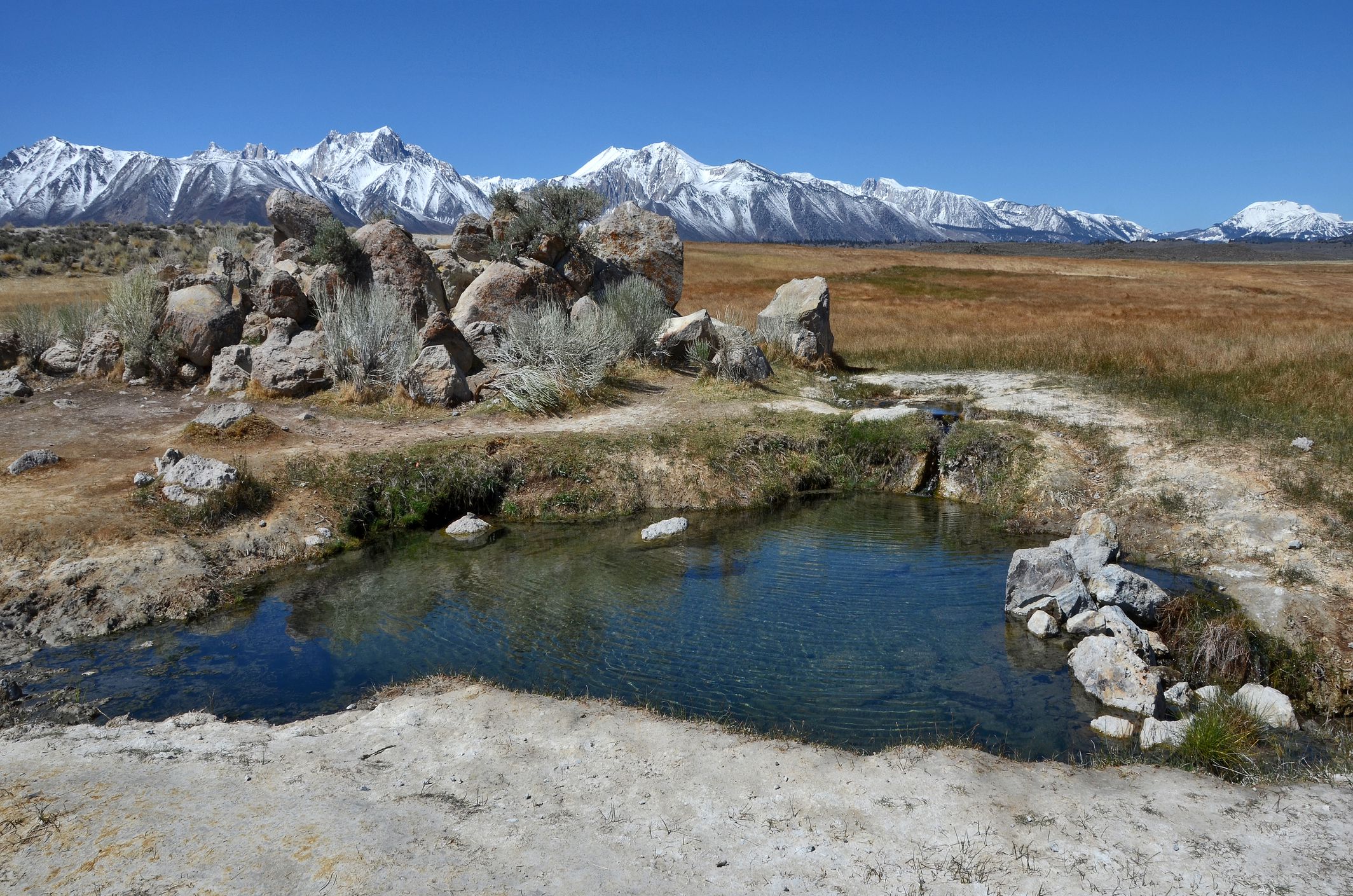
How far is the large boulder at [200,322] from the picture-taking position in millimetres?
16859

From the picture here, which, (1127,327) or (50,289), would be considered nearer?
(50,289)

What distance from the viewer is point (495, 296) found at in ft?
60.8

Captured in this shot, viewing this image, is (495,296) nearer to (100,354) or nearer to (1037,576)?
(100,354)

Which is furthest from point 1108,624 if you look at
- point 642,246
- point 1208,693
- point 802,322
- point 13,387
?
point 13,387

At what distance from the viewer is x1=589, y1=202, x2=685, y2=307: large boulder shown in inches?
922

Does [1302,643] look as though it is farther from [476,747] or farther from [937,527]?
[476,747]

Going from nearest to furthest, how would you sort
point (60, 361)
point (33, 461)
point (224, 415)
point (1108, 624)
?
point (1108, 624) → point (33, 461) → point (224, 415) → point (60, 361)

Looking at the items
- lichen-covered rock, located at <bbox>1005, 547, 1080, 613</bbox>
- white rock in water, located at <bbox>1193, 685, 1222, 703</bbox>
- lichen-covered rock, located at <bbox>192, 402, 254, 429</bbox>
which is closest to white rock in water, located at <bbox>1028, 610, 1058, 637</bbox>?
lichen-covered rock, located at <bbox>1005, 547, 1080, 613</bbox>

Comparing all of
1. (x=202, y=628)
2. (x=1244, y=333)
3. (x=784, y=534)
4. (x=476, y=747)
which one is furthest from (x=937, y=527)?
(x=1244, y=333)

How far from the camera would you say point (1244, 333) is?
929 inches

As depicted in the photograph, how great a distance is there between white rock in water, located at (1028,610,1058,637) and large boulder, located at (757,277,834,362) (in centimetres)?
1338

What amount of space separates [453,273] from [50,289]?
51.6 feet

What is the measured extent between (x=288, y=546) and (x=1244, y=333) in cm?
2451

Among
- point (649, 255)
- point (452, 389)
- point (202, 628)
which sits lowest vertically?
point (202, 628)
